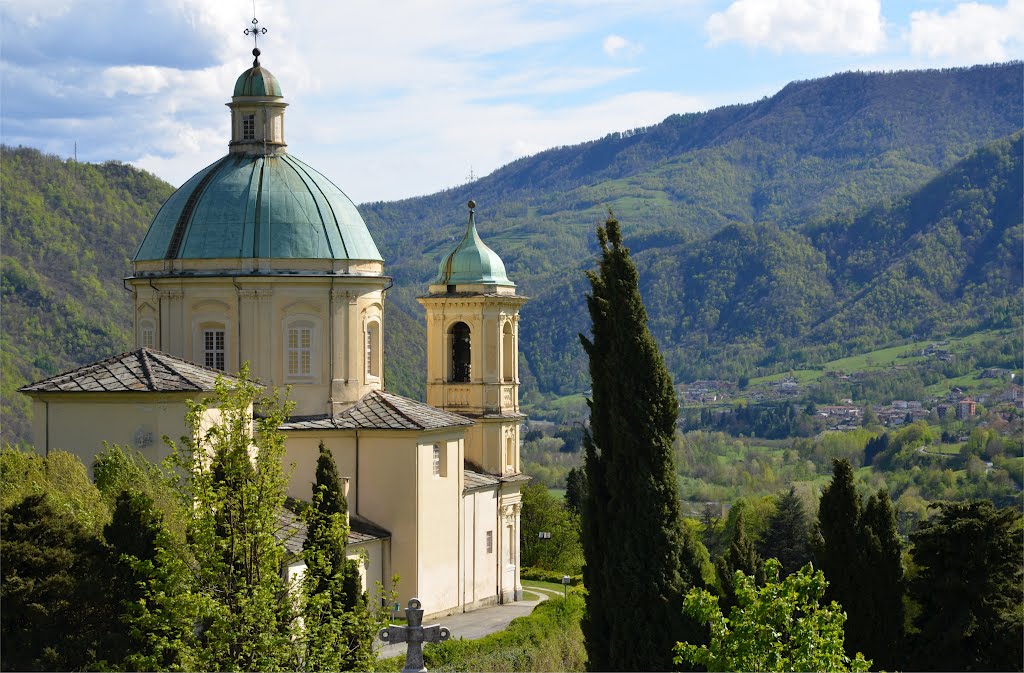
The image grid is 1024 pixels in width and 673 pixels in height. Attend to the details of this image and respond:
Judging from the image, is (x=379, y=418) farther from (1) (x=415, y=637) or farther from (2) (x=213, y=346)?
(1) (x=415, y=637)

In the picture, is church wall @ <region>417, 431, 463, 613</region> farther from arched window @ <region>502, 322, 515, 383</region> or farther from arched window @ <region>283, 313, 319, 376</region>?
arched window @ <region>502, 322, 515, 383</region>

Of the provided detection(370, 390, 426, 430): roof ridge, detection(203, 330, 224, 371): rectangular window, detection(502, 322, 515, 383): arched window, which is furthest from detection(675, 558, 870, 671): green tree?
detection(502, 322, 515, 383): arched window

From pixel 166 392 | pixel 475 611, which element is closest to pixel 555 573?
pixel 475 611

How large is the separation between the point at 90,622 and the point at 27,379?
81161mm

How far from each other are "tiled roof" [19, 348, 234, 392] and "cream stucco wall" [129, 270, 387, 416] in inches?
288

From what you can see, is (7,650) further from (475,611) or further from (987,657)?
(475,611)

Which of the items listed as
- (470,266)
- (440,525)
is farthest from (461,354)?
(440,525)

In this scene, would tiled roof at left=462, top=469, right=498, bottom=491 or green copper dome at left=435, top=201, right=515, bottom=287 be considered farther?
green copper dome at left=435, top=201, right=515, bottom=287

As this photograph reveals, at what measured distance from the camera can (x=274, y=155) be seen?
4959 centimetres

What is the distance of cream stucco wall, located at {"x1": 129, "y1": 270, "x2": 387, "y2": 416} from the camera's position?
47.1 m

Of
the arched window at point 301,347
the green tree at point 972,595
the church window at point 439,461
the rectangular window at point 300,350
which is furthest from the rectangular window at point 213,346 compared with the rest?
the green tree at point 972,595

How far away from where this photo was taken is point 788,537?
63188mm

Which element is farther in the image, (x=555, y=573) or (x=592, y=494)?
(x=555, y=573)

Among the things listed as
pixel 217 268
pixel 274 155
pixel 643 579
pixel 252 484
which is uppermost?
pixel 274 155
